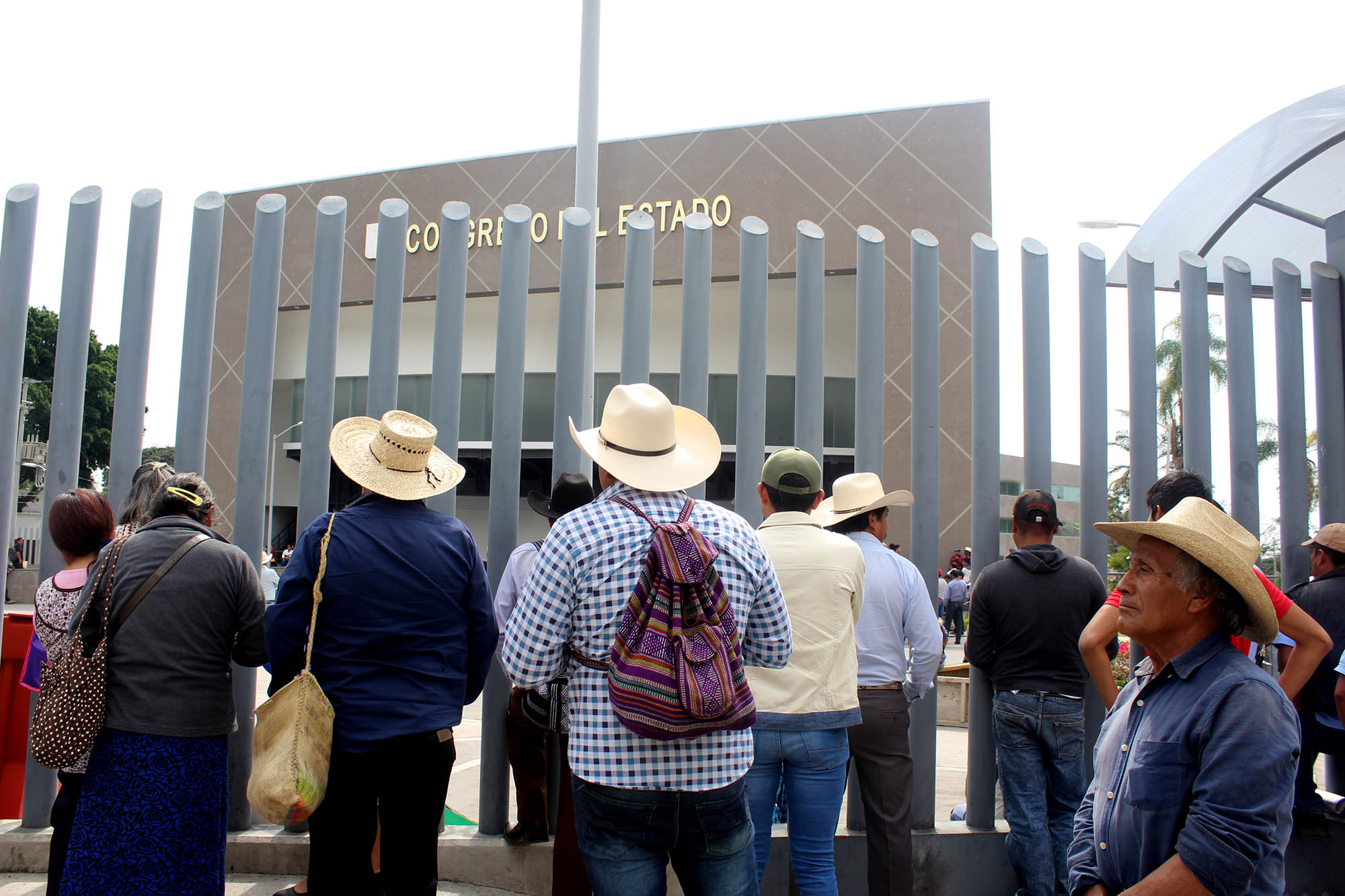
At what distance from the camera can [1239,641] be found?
3252mm

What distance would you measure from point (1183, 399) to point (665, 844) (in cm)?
377

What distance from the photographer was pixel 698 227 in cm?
447

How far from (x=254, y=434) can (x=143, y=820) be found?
186 centimetres

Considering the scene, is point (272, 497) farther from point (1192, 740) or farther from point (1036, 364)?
point (1192, 740)

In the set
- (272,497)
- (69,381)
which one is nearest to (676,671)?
(69,381)

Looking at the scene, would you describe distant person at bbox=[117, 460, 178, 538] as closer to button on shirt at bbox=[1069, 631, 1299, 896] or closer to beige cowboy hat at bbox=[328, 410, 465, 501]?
beige cowboy hat at bbox=[328, 410, 465, 501]

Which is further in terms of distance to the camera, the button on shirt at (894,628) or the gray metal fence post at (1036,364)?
the gray metal fence post at (1036,364)

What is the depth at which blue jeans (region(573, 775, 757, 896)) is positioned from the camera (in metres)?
2.36

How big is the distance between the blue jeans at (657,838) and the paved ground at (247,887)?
6.19ft

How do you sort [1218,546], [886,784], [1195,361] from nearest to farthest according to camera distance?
[1218,546] → [886,784] → [1195,361]

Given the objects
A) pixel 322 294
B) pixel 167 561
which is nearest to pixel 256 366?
pixel 322 294

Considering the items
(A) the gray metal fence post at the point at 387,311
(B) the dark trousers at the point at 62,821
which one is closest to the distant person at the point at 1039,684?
(A) the gray metal fence post at the point at 387,311

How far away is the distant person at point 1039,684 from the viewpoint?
391 centimetres

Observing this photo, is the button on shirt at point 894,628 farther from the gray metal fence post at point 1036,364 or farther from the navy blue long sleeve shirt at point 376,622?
the navy blue long sleeve shirt at point 376,622
